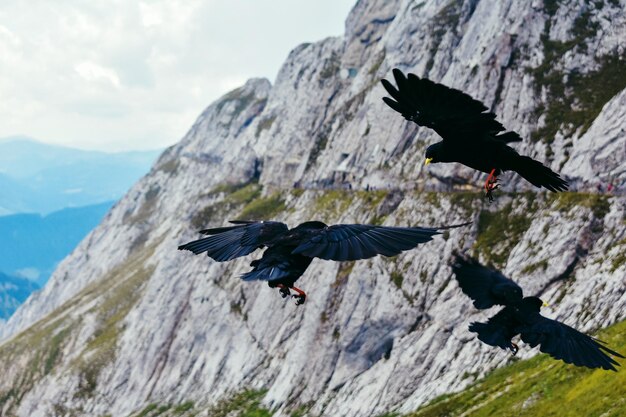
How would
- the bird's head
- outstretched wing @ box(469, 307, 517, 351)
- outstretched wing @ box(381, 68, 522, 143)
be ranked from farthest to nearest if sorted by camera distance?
outstretched wing @ box(469, 307, 517, 351) → the bird's head → outstretched wing @ box(381, 68, 522, 143)

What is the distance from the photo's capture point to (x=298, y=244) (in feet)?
37.1

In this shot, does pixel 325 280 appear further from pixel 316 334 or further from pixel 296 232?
pixel 296 232

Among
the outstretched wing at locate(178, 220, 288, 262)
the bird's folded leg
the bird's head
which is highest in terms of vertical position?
the outstretched wing at locate(178, 220, 288, 262)

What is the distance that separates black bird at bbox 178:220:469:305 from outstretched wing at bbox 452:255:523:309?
7578mm

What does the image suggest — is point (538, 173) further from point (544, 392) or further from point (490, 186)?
point (544, 392)

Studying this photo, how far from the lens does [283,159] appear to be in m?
156

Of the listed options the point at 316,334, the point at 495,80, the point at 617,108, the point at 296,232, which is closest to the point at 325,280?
the point at 316,334

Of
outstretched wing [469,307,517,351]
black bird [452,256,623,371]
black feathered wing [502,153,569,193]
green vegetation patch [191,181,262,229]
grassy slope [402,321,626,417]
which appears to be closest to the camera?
black feathered wing [502,153,569,193]

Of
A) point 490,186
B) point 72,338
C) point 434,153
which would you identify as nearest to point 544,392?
point 434,153

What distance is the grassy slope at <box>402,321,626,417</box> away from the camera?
4016 cm

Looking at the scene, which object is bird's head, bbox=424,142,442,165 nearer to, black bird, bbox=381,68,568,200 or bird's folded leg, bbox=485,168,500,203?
black bird, bbox=381,68,568,200

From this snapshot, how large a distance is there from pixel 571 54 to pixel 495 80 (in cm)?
1068

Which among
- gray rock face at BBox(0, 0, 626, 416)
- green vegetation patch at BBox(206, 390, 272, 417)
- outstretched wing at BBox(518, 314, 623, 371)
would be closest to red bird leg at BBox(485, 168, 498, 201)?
outstretched wing at BBox(518, 314, 623, 371)

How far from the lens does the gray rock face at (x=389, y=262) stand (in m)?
67.6
